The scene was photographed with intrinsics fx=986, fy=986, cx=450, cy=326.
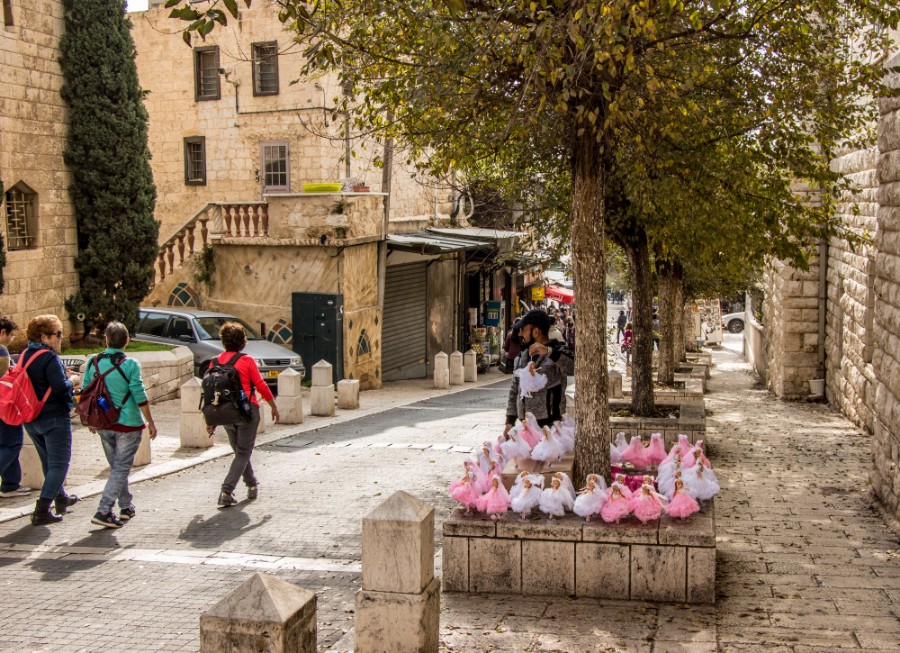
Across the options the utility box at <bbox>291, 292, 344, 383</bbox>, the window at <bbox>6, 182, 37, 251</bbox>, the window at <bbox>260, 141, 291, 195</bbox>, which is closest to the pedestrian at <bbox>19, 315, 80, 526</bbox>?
the window at <bbox>6, 182, 37, 251</bbox>

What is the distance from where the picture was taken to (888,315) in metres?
8.99

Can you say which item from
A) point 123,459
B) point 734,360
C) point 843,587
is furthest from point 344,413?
point 734,360

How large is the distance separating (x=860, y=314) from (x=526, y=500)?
31.8 ft

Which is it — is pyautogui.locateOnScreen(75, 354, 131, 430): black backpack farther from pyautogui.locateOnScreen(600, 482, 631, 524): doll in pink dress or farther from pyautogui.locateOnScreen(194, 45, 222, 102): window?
pyautogui.locateOnScreen(194, 45, 222, 102): window

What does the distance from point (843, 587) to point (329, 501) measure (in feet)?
16.3

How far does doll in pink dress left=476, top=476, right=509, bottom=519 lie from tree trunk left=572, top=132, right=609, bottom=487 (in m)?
1.09

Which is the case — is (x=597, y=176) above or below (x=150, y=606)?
above

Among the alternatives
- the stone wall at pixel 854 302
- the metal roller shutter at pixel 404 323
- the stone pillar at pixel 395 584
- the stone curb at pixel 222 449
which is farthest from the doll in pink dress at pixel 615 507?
the metal roller shutter at pixel 404 323

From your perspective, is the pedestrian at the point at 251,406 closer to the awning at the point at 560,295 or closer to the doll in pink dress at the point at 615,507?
the doll in pink dress at the point at 615,507

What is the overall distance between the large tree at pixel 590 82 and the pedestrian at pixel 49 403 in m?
3.17

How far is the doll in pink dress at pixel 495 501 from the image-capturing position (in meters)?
6.65

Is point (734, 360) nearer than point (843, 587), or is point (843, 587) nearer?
point (843, 587)

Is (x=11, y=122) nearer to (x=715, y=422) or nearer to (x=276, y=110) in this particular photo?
(x=276, y=110)

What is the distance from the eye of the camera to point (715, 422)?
51.8 feet
